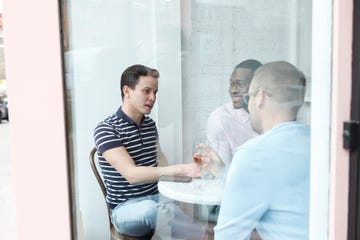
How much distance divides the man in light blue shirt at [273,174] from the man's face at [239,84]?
28 centimetres

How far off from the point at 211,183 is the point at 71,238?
0.57 meters

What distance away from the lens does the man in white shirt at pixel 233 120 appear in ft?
4.71

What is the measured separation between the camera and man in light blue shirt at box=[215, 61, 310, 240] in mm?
1142

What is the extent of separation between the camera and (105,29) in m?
1.68

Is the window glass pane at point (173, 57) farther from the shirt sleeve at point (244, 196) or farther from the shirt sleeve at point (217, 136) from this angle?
the shirt sleeve at point (244, 196)

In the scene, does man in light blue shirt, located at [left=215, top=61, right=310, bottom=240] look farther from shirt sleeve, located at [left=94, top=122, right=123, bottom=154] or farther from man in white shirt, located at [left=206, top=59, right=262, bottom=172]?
shirt sleeve, located at [left=94, top=122, right=123, bottom=154]

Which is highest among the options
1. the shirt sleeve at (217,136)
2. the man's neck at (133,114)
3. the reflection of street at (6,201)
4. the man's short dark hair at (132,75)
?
the man's short dark hair at (132,75)

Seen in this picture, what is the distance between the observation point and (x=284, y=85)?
121 centimetres

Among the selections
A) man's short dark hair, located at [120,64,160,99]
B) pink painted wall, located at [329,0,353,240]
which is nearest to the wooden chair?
man's short dark hair, located at [120,64,160,99]

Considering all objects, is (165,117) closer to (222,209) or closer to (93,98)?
(93,98)

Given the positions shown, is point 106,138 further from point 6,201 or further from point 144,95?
point 6,201

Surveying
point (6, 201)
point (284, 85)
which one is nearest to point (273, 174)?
point (284, 85)

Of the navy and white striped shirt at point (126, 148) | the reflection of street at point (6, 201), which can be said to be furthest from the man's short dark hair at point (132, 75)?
the reflection of street at point (6, 201)

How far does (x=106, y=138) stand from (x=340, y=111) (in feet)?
3.36
